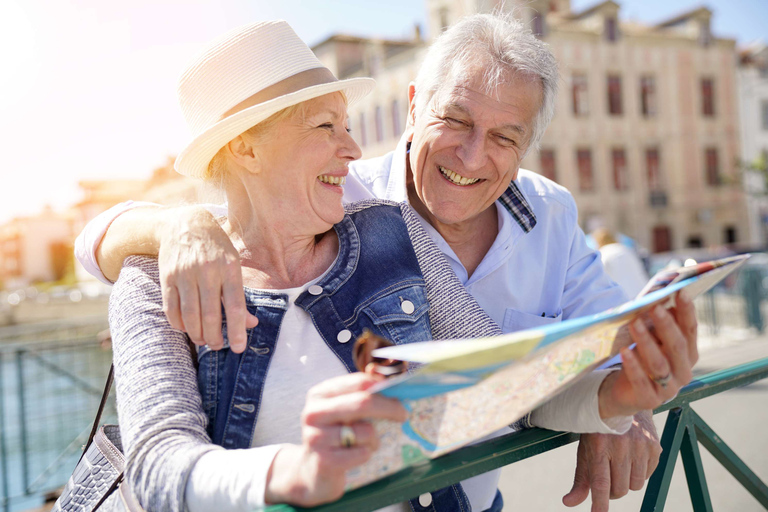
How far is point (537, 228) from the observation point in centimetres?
201

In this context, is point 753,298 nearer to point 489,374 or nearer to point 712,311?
point 712,311

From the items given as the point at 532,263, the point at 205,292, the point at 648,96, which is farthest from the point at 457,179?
the point at 648,96

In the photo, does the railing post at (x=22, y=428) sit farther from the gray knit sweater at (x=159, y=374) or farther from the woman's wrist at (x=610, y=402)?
the woman's wrist at (x=610, y=402)

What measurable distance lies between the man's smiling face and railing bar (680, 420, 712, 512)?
2.76 feet

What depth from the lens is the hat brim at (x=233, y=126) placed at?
1.43 metres

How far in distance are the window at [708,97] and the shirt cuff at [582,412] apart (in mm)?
29312

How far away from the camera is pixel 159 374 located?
1175 millimetres

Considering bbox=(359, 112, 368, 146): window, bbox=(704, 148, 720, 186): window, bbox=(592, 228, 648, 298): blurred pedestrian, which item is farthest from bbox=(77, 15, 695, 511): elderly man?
bbox=(704, 148, 720, 186): window

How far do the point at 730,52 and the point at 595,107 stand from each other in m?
7.82

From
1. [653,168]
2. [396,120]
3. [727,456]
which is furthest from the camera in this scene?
[653,168]

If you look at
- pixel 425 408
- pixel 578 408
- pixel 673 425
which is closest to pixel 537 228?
pixel 673 425

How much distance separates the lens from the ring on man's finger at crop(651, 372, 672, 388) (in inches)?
43.4

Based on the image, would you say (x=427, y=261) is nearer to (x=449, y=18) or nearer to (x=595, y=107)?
(x=449, y=18)

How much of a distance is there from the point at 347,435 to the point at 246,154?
90 centimetres
